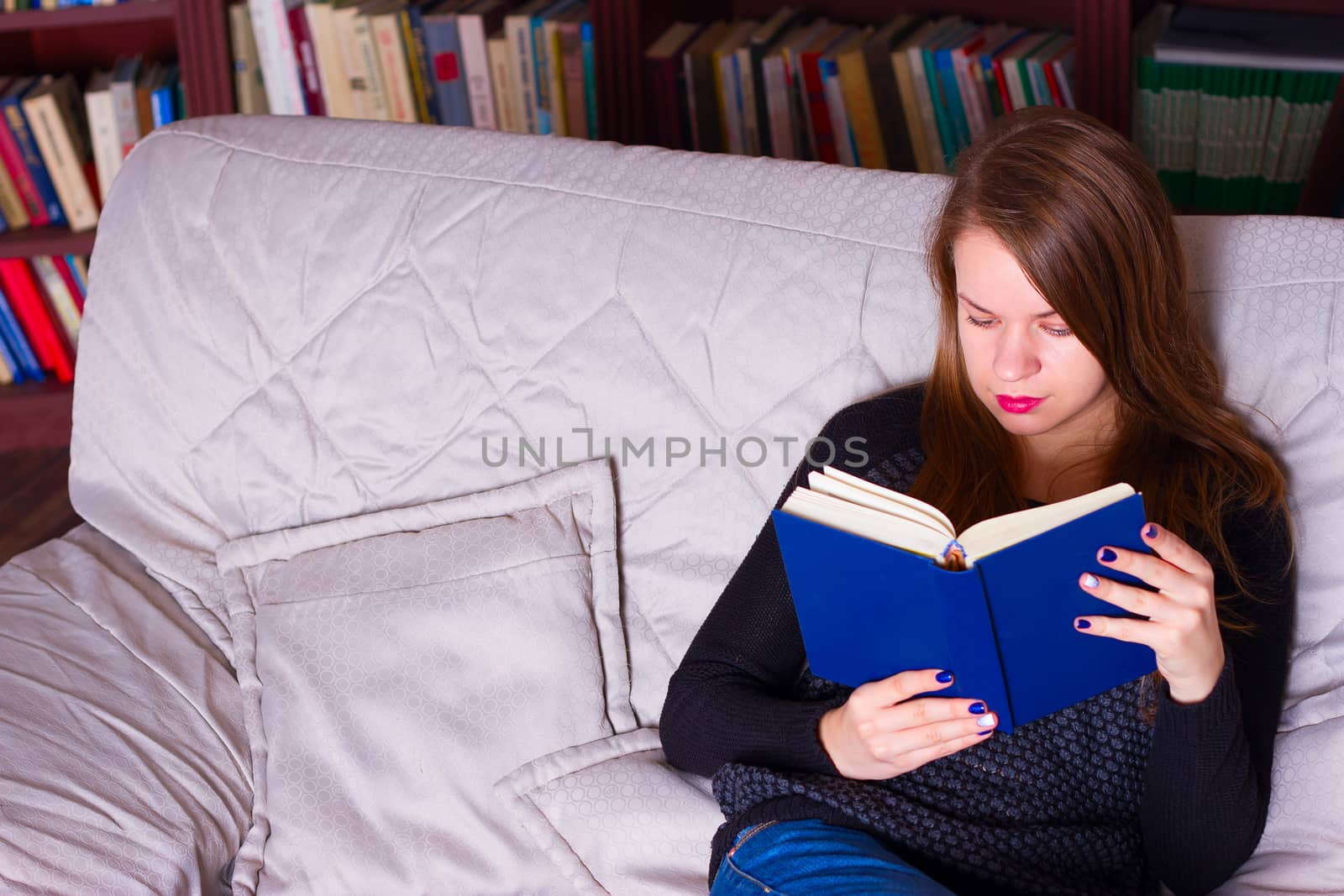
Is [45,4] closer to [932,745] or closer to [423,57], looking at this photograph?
[423,57]

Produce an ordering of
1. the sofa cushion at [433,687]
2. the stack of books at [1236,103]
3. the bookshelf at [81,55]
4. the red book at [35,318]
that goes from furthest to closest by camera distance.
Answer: the red book at [35,318] → the bookshelf at [81,55] → the stack of books at [1236,103] → the sofa cushion at [433,687]

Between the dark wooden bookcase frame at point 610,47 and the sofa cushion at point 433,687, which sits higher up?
the dark wooden bookcase frame at point 610,47

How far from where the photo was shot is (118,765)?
1.32 metres

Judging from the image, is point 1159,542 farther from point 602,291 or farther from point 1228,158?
point 1228,158

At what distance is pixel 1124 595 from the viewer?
3.17 ft

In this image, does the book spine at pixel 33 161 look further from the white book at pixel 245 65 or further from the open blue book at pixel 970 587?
the open blue book at pixel 970 587

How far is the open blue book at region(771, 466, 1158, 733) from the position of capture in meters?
0.94

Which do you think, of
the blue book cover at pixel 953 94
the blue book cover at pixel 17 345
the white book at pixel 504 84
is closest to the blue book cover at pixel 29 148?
the blue book cover at pixel 17 345

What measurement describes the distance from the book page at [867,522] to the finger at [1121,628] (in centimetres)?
13

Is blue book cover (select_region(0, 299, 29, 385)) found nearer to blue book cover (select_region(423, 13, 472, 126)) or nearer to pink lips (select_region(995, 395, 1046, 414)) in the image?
blue book cover (select_region(423, 13, 472, 126))

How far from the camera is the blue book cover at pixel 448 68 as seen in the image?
8.02ft

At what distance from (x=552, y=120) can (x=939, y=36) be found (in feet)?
2.33

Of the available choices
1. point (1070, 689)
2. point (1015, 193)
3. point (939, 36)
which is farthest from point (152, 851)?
point (939, 36)

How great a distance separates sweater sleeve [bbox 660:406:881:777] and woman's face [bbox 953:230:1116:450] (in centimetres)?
23
